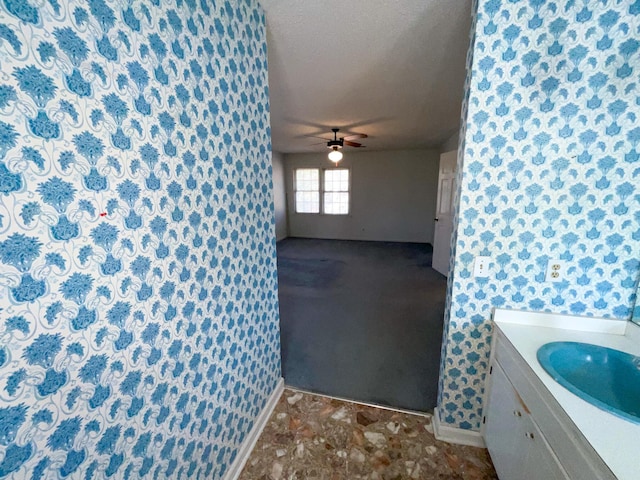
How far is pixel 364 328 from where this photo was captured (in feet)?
9.93

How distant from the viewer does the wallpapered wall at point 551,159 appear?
121cm

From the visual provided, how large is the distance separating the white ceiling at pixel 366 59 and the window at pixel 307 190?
3.81 m

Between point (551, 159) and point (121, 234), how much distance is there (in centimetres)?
187

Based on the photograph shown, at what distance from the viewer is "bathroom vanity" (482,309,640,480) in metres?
0.81

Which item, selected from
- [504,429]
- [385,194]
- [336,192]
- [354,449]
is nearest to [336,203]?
[336,192]

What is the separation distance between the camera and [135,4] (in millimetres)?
840

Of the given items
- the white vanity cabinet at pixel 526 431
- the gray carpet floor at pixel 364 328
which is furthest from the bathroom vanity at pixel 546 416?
the gray carpet floor at pixel 364 328

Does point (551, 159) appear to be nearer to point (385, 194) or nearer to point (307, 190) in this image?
point (385, 194)

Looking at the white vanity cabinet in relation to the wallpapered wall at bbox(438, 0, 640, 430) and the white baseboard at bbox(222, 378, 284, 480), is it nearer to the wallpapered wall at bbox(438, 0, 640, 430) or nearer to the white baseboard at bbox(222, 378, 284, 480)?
the wallpapered wall at bbox(438, 0, 640, 430)

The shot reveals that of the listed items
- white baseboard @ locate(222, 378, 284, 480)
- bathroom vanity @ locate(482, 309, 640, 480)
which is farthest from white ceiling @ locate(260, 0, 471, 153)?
white baseboard @ locate(222, 378, 284, 480)

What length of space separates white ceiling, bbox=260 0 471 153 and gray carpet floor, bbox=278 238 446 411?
99.3 inches

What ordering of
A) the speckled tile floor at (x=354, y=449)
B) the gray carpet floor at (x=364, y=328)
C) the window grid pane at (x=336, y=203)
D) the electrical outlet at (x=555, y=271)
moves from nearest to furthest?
the electrical outlet at (x=555, y=271) < the speckled tile floor at (x=354, y=449) < the gray carpet floor at (x=364, y=328) < the window grid pane at (x=336, y=203)

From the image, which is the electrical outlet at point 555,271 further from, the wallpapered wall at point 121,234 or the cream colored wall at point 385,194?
the cream colored wall at point 385,194

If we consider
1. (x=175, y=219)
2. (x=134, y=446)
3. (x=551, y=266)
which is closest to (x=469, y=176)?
(x=551, y=266)
